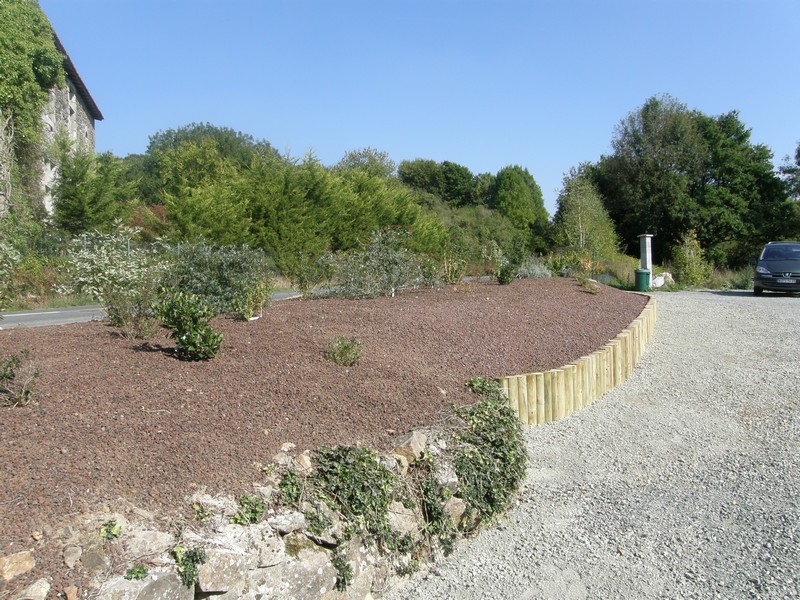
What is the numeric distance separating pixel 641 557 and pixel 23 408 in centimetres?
415

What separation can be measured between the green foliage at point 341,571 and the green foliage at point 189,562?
2.62ft

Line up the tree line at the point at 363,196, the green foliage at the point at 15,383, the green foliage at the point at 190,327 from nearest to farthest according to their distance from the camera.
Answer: the green foliage at the point at 15,383 → the green foliage at the point at 190,327 → the tree line at the point at 363,196

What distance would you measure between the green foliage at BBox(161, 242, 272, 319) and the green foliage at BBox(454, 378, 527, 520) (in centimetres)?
366

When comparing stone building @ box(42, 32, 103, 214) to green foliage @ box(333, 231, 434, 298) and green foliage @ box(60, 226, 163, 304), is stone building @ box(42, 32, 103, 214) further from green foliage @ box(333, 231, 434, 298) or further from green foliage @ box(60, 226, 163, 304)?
green foliage @ box(60, 226, 163, 304)

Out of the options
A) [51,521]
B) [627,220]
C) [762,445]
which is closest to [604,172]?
[627,220]

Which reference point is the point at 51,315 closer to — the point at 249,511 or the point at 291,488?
the point at 291,488

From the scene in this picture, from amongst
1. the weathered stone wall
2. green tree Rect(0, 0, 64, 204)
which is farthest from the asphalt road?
Result: green tree Rect(0, 0, 64, 204)

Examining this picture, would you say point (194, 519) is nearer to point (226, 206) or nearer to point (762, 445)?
point (762, 445)

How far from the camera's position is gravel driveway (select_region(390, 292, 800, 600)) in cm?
417

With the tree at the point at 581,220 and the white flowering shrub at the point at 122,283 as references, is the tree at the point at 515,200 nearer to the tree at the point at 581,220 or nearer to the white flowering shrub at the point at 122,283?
the tree at the point at 581,220

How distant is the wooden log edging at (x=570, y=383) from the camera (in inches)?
263

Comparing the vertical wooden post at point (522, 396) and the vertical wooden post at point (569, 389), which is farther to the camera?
the vertical wooden post at point (569, 389)

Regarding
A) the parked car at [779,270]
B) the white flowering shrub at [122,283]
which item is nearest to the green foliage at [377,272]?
the white flowering shrub at [122,283]

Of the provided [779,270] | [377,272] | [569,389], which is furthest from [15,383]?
[779,270]
